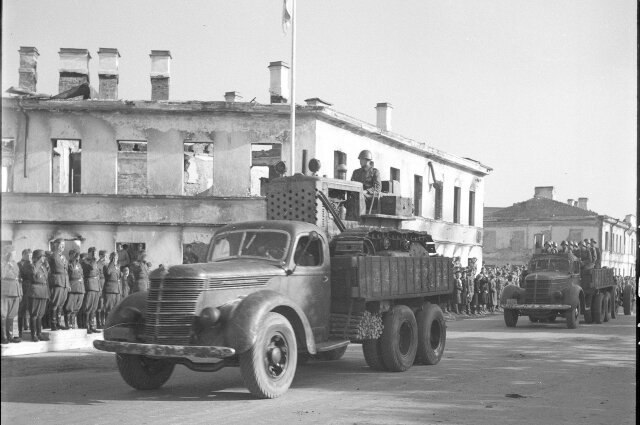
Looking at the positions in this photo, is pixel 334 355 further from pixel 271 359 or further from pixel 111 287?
pixel 111 287

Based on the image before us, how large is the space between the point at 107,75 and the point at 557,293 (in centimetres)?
1586

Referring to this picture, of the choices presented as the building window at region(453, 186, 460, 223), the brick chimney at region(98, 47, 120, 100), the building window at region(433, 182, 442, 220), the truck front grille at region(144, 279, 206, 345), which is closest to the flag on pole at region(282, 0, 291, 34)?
the brick chimney at region(98, 47, 120, 100)

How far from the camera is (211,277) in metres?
9.30

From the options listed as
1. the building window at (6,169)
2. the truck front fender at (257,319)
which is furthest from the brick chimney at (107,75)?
the truck front fender at (257,319)

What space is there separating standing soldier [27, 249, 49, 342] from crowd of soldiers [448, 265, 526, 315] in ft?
50.0

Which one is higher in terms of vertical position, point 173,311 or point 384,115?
point 384,115

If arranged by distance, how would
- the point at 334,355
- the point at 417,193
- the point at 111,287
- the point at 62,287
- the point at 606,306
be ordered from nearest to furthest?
the point at 334,355, the point at 62,287, the point at 111,287, the point at 606,306, the point at 417,193

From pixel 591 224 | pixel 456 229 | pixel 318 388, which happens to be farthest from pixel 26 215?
pixel 591 224

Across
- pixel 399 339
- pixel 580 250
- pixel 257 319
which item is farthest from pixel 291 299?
pixel 580 250

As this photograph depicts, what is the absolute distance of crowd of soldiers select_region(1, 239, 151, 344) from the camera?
14117 millimetres

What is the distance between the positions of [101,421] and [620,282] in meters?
38.1

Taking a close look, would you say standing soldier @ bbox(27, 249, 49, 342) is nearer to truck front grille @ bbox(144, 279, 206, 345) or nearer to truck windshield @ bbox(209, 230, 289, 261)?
truck windshield @ bbox(209, 230, 289, 261)

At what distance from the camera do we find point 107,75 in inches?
1072

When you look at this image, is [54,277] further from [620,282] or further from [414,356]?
[620,282]
